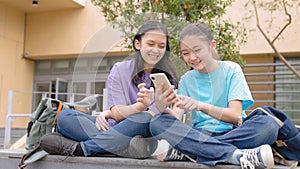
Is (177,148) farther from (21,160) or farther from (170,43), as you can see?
(21,160)

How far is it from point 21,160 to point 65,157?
0.83 feet

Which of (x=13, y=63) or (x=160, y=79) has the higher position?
(x=13, y=63)

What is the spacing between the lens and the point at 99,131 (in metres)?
1.88

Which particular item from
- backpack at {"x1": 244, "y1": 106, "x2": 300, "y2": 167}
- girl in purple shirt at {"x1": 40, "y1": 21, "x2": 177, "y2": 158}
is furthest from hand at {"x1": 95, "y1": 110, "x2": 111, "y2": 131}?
backpack at {"x1": 244, "y1": 106, "x2": 300, "y2": 167}

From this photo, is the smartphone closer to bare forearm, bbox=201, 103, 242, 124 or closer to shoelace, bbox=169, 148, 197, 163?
bare forearm, bbox=201, 103, 242, 124

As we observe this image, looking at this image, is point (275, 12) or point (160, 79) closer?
point (160, 79)

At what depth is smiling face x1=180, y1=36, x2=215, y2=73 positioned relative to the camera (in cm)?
171

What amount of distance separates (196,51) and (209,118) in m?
0.33

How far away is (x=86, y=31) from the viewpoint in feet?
24.1

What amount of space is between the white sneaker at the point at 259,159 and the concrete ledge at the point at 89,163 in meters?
0.05

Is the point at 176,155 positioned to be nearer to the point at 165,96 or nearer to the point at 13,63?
the point at 165,96

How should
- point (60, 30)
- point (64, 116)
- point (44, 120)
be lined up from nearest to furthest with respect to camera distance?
point (64, 116) → point (44, 120) → point (60, 30)

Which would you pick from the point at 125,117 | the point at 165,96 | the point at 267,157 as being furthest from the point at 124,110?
the point at 267,157

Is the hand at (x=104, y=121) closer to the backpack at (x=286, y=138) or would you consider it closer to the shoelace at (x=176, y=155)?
the shoelace at (x=176, y=155)
